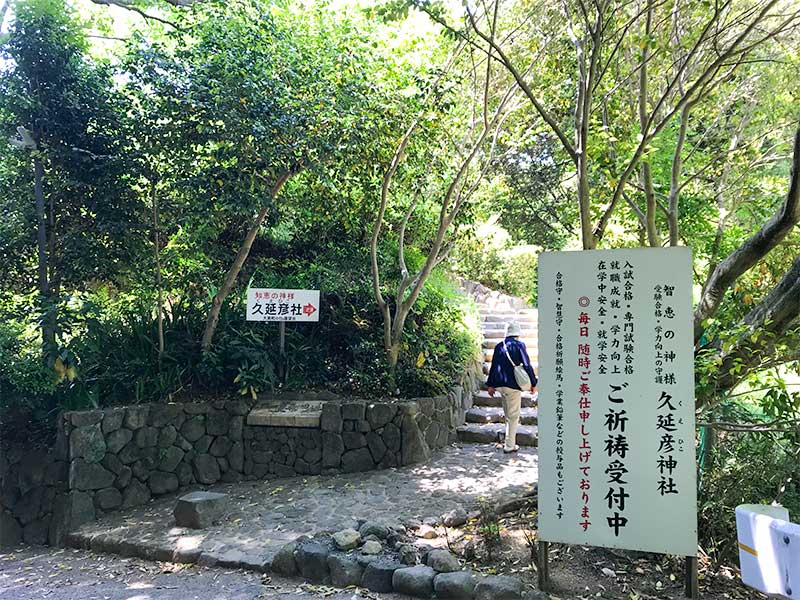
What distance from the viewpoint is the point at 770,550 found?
2.87 m

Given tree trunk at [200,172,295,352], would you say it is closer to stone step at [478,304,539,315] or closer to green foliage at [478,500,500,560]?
green foliage at [478,500,500,560]

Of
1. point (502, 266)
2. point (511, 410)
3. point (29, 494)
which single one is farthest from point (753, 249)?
point (502, 266)

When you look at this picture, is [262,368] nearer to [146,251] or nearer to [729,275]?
[146,251]

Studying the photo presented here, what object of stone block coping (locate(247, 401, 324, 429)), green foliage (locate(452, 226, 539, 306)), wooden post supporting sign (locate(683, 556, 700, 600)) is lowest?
wooden post supporting sign (locate(683, 556, 700, 600))

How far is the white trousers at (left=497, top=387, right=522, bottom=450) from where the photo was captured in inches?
283

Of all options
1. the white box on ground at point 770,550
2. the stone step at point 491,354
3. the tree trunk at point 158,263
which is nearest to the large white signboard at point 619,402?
the white box on ground at point 770,550

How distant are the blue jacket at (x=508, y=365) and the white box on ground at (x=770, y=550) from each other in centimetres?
400

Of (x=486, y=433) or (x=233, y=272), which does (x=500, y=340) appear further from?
(x=233, y=272)

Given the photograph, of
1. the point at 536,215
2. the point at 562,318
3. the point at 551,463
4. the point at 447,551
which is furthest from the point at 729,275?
the point at 536,215

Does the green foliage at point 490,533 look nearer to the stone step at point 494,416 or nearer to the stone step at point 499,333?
the stone step at point 494,416

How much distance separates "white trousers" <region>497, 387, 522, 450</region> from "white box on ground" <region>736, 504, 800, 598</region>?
407 cm

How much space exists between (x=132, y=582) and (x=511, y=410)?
454 centimetres

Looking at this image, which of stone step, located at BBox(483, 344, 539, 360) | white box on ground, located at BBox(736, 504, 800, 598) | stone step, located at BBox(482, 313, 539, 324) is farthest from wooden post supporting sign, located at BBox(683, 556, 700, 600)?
stone step, located at BBox(482, 313, 539, 324)

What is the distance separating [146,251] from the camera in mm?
7559
